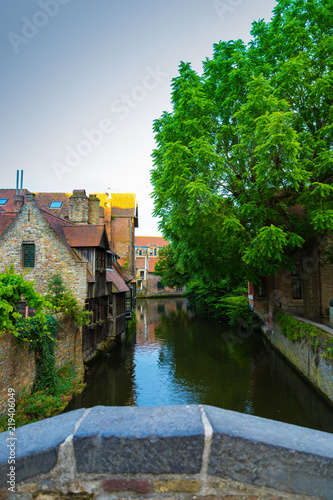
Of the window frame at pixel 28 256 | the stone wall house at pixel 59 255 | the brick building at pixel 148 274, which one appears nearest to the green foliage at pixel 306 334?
the stone wall house at pixel 59 255

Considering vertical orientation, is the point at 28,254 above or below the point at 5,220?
below

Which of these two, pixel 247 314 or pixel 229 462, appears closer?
pixel 229 462

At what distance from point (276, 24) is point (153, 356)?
17.6m

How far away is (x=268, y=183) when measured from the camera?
1304cm

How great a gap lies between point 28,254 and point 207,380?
1019 centimetres

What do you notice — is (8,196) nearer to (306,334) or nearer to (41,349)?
(41,349)

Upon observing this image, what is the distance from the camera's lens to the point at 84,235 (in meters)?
16.9

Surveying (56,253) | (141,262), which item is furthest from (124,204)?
(56,253)

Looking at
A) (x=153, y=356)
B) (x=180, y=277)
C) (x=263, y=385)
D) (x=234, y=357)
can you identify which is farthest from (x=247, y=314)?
(x=180, y=277)

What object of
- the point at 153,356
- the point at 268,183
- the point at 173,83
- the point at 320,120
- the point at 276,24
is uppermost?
the point at 276,24

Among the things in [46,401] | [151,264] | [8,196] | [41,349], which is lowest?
[46,401]

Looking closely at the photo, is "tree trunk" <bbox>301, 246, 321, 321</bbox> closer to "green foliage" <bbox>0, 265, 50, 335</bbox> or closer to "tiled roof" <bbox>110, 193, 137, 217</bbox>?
"green foliage" <bbox>0, 265, 50, 335</bbox>

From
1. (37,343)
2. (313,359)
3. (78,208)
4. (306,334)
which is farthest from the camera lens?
(78,208)

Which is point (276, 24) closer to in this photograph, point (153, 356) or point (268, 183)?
point (268, 183)
